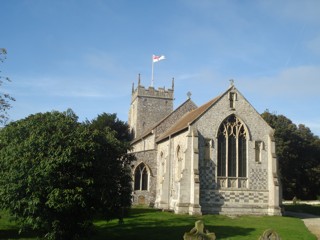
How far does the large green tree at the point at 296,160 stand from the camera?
58.4 metres

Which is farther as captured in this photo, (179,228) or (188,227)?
(188,227)

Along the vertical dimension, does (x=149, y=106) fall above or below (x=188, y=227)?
above

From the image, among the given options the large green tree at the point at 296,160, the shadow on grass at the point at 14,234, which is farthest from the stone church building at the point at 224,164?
the large green tree at the point at 296,160

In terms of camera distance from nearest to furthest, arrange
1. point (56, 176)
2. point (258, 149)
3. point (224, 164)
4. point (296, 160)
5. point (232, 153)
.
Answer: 1. point (56, 176)
2. point (224, 164)
3. point (232, 153)
4. point (258, 149)
5. point (296, 160)

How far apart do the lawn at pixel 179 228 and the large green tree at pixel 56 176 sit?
2479 millimetres

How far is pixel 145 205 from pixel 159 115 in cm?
2049

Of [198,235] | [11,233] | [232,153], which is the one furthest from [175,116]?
[198,235]

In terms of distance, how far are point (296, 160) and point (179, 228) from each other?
43.3 meters

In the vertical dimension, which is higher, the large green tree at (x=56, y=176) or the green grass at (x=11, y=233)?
the large green tree at (x=56, y=176)

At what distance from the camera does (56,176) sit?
17.1 m

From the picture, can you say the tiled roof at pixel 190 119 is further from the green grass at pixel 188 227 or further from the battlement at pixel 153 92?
the battlement at pixel 153 92

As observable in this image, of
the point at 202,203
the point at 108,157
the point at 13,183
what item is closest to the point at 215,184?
the point at 202,203

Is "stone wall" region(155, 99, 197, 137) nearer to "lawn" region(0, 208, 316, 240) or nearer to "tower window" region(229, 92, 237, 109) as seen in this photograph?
"tower window" region(229, 92, 237, 109)

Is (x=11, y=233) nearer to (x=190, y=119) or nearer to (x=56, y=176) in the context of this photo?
(x=56, y=176)
